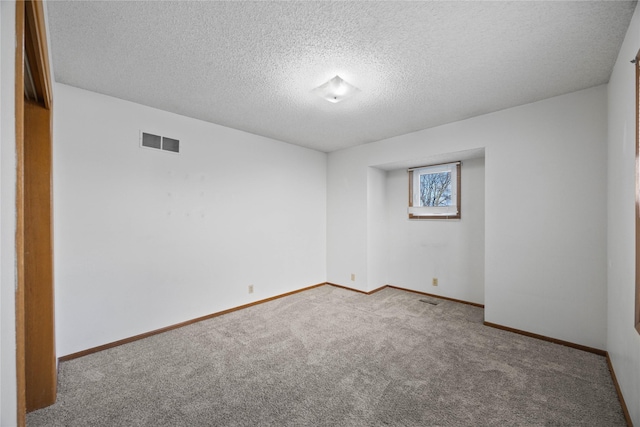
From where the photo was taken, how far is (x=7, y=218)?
Result: 698 mm

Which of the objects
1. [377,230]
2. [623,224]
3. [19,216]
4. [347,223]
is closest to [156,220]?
[19,216]

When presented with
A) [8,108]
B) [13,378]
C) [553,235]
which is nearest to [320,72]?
[8,108]

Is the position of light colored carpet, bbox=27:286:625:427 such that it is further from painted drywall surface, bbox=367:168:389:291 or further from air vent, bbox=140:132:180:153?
air vent, bbox=140:132:180:153

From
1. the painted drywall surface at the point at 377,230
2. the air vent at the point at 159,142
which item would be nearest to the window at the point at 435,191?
the painted drywall surface at the point at 377,230

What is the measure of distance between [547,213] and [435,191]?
5.27 feet

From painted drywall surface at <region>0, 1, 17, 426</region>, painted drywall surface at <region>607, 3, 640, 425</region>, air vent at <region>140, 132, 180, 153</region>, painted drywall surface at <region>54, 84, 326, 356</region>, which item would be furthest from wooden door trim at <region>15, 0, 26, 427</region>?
painted drywall surface at <region>607, 3, 640, 425</region>

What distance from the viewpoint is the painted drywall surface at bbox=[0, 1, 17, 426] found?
2.16ft

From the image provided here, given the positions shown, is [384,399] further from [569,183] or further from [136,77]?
[136,77]

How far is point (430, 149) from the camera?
148 inches

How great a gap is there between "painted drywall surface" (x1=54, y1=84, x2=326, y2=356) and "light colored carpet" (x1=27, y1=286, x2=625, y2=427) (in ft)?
1.25

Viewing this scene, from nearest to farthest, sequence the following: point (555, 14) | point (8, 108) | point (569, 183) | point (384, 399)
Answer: point (8, 108) → point (555, 14) → point (384, 399) → point (569, 183)

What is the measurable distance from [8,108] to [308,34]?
1.62 meters

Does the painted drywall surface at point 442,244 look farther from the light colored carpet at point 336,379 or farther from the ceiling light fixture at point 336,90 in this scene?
the ceiling light fixture at point 336,90

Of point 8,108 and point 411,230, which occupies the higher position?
point 8,108
